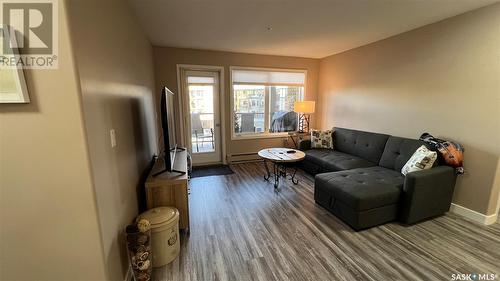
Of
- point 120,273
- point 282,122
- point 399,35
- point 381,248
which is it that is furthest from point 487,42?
point 120,273

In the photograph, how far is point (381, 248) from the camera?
80.1 inches

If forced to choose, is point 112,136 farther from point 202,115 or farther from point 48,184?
point 202,115

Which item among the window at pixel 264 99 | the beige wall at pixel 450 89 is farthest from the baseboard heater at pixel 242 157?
the beige wall at pixel 450 89

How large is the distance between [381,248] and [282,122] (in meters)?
3.44

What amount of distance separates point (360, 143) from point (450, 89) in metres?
1.42

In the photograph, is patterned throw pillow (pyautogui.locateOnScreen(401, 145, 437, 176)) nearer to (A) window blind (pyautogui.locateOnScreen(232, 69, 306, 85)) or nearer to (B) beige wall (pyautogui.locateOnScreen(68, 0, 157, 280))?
(A) window blind (pyautogui.locateOnScreen(232, 69, 306, 85))

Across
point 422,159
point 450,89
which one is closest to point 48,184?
point 422,159

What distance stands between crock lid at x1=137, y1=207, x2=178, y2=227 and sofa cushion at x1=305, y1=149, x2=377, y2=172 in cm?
246

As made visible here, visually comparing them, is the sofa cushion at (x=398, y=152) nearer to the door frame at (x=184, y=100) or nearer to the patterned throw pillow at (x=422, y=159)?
the patterned throw pillow at (x=422, y=159)

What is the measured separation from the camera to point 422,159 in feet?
8.22

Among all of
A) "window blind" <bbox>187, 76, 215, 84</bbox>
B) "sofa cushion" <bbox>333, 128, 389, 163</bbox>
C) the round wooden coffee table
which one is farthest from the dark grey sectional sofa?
"window blind" <bbox>187, 76, 215, 84</bbox>

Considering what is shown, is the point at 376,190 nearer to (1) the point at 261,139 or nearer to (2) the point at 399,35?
(2) the point at 399,35

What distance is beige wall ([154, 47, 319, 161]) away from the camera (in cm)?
402

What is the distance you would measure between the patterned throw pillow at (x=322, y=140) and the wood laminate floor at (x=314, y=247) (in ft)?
5.70
